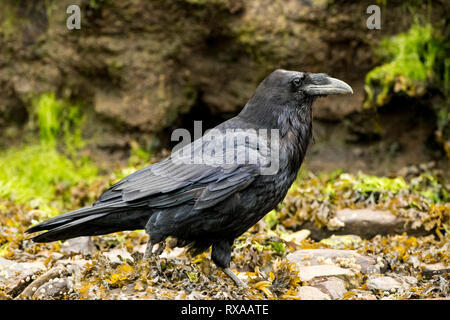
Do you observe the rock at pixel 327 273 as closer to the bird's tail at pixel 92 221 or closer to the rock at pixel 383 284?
the rock at pixel 383 284

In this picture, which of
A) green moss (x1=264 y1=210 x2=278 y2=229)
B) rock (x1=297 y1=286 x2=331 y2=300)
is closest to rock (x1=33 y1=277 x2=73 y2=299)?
rock (x1=297 y1=286 x2=331 y2=300)

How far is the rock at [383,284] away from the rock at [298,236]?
125 centimetres

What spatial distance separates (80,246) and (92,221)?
1.48 meters

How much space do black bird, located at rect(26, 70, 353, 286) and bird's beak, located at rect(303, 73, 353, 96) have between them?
0.07 feet

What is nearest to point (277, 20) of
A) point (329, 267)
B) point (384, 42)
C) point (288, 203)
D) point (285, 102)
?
Result: point (384, 42)

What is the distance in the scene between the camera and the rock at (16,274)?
4699mm

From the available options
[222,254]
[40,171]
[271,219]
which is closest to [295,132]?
[222,254]

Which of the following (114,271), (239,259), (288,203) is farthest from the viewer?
(288,203)

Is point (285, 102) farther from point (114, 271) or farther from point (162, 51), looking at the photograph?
point (162, 51)

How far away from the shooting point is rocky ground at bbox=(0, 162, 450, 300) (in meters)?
4.50

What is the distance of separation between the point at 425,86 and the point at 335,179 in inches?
66.9

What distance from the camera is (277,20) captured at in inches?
328

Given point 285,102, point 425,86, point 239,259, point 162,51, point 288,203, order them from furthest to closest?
point 162,51 → point 425,86 → point 288,203 → point 239,259 → point 285,102
